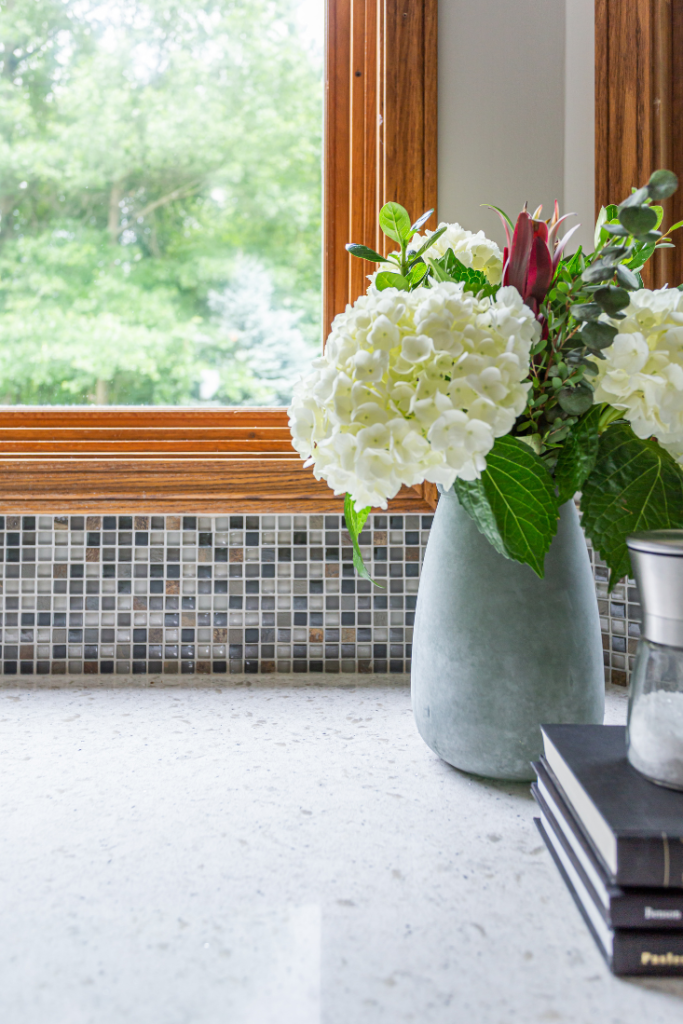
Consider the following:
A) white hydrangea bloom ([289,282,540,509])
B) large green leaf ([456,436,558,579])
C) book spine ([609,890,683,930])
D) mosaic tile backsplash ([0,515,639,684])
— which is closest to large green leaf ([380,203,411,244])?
white hydrangea bloom ([289,282,540,509])

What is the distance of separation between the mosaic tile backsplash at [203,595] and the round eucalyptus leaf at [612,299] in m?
0.57

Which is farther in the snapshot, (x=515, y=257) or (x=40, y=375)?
(x=40, y=375)

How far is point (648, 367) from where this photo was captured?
555 millimetres

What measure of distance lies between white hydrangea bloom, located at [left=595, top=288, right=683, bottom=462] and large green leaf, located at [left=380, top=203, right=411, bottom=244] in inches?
9.4

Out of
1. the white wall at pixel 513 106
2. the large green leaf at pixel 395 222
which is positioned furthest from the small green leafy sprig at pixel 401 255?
the white wall at pixel 513 106

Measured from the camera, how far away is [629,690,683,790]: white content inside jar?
52 centimetres

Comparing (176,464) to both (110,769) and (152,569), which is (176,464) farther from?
(110,769)

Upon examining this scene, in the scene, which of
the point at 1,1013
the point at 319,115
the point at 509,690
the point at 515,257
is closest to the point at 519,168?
the point at 319,115

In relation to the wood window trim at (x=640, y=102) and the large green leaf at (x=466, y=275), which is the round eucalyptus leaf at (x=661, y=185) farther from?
the wood window trim at (x=640, y=102)

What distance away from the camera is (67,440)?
113 cm

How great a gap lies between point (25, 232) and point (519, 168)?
2.83ft

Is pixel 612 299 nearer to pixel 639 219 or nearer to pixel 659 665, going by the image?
pixel 639 219

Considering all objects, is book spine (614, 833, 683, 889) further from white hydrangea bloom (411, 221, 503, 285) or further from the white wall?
the white wall

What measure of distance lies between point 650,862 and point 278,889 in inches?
11.1
